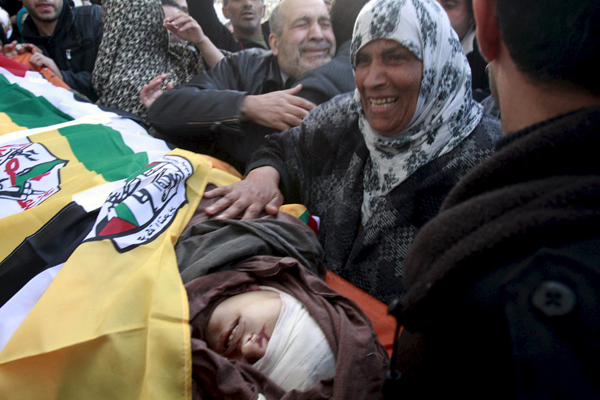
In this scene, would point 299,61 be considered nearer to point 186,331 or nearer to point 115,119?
point 115,119

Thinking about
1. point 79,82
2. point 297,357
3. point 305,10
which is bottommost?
point 79,82

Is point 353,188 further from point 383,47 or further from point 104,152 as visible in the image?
point 104,152

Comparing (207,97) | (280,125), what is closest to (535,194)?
(280,125)

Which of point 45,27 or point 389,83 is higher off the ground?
point 389,83

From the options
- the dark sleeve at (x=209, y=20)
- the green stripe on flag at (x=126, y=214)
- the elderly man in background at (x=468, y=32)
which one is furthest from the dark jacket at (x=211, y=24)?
the green stripe on flag at (x=126, y=214)

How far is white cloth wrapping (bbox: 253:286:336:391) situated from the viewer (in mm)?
978

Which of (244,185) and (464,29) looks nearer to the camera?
(244,185)

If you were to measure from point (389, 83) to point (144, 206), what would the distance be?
0.91 meters

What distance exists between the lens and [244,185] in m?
1.63

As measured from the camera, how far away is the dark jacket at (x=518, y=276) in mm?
428

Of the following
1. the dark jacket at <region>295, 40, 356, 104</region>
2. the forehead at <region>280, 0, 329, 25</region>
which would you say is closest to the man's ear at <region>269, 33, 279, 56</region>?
the forehead at <region>280, 0, 329, 25</region>

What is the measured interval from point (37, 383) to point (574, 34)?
1184 mm

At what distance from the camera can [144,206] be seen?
52.9 inches

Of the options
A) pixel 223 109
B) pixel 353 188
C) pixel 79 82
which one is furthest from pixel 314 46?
pixel 79 82
